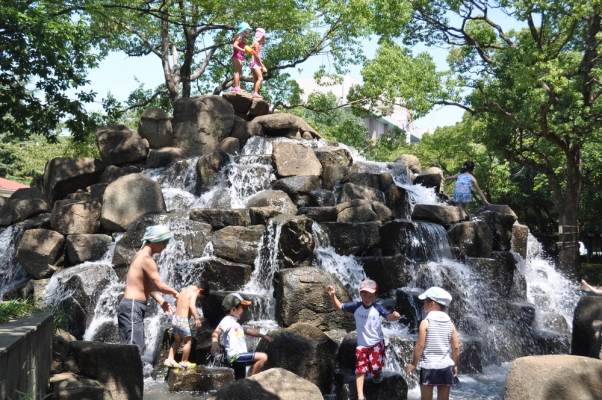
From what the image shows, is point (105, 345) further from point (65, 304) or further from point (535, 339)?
point (535, 339)

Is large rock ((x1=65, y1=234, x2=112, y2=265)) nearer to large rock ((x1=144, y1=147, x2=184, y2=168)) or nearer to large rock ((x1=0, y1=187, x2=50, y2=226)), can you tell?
large rock ((x1=0, y1=187, x2=50, y2=226))

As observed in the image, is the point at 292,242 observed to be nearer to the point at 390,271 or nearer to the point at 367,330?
the point at 390,271

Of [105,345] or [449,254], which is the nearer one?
[105,345]

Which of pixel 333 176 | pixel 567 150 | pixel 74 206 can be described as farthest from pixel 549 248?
pixel 74 206

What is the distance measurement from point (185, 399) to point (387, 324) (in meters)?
4.45

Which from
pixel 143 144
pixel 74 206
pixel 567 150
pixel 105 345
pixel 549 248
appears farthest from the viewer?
pixel 549 248

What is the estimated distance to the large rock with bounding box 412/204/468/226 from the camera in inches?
555

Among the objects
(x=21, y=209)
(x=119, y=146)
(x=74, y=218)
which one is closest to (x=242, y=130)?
(x=119, y=146)

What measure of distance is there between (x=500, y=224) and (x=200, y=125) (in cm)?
884

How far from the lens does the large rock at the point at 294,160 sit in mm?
15562

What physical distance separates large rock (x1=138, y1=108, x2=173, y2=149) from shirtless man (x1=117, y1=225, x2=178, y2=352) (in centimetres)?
1178

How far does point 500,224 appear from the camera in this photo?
1480 cm

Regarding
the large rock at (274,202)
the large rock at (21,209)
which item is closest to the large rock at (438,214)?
the large rock at (274,202)

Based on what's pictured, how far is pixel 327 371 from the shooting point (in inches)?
320
